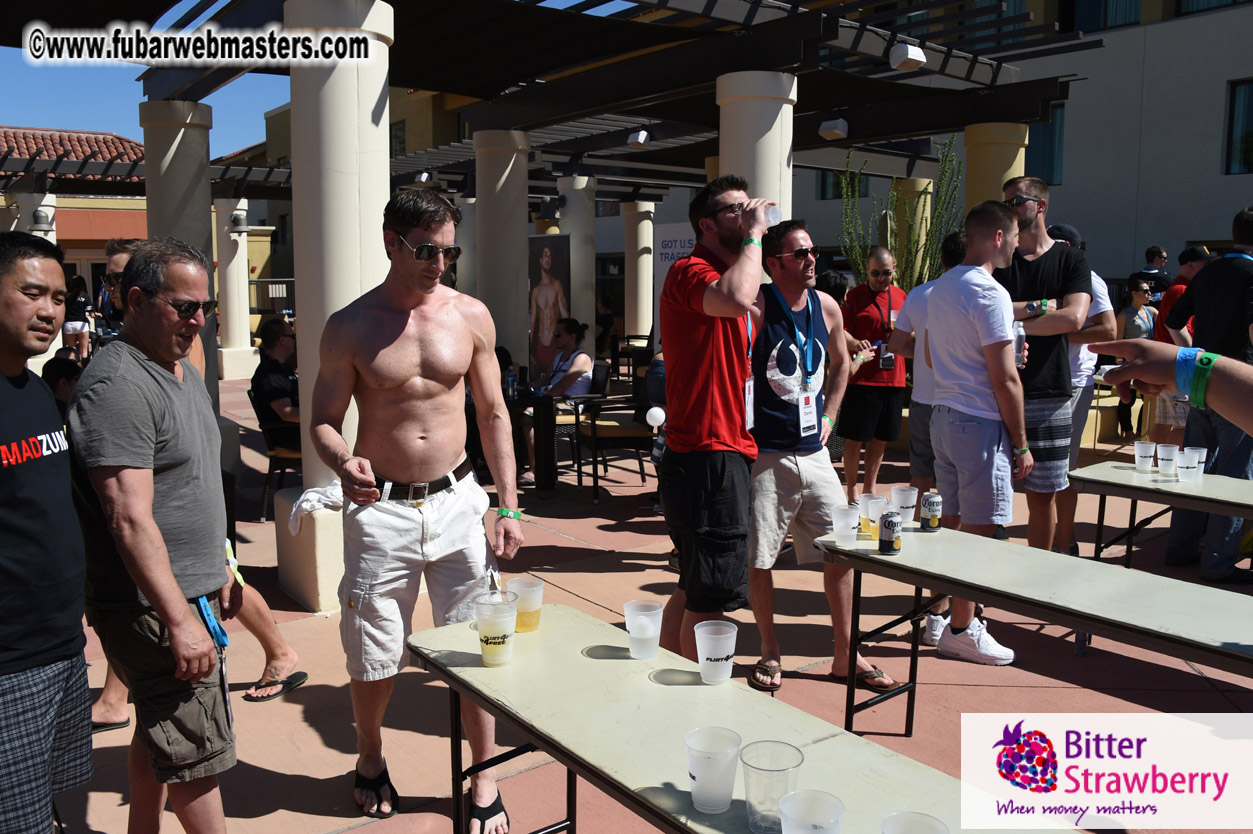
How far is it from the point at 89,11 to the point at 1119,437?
10688 mm

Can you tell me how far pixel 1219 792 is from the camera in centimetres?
326

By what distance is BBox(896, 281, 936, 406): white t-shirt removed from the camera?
5.82m

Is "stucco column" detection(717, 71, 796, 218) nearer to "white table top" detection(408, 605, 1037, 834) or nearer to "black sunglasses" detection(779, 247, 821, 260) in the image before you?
"black sunglasses" detection(779, 247, 821, 260)

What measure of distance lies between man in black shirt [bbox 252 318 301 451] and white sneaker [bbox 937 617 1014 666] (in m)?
4.70

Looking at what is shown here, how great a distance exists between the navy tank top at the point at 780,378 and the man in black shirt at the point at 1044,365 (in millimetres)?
1475

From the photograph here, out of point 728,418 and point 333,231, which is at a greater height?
point 333,231

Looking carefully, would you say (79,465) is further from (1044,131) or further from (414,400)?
(1044,131)

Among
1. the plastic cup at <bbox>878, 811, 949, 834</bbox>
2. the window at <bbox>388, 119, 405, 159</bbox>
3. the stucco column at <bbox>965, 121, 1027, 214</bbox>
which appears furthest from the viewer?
the window at <bbox>388, 119, 405, 159</bbox>

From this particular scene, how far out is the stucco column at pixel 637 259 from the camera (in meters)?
21.9

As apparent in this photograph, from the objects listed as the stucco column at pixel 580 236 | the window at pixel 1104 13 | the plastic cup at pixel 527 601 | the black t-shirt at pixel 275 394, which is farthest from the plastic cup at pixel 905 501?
the window at pixel 1104 13

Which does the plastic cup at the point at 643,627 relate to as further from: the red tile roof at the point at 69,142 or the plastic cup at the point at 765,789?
the red tile roof at the point at 69,142

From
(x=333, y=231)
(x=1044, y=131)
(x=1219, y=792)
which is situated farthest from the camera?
(x=1044, y=131)

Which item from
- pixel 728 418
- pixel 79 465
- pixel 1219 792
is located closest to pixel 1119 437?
pixel 1219 792

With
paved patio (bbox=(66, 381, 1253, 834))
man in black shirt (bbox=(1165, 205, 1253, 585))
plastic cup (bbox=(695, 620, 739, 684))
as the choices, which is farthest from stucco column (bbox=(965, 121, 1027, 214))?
plastic cup (bbox=(695, 620, 739, 684))
